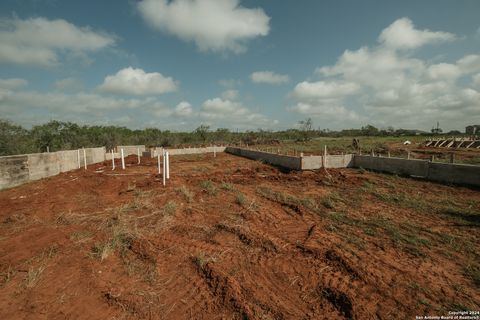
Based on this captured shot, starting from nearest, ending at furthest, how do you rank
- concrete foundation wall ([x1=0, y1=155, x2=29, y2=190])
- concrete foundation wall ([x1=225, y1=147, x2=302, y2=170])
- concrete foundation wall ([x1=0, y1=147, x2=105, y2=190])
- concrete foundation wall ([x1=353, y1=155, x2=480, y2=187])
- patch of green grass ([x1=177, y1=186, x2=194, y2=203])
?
1. patch of green grass ([x1=177, y1=186, x2=194, y2=203])
2. concrete foundation wall ([x1=353, y1=155, x2=480, y2=187])
3. concrete foundation wall ([x1=0, y1=155, x2=29, y2=190])
4. concrete foundation wall ([x1=0, y1=147, x2=105, y2=190])
5. concrete foundation wall ([x1=225, y1=147, x2=302, y2=170])

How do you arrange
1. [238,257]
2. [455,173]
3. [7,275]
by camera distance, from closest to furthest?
[7,275], [238,257], [455,173]

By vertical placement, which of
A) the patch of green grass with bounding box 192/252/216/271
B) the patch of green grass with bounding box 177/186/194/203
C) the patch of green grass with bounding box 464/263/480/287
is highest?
the patch of green grass with bounding box 177/186/194/203

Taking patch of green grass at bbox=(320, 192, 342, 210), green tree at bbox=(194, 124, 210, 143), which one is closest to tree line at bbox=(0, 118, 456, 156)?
green tree at bbox=(194, 124, 210, 143)

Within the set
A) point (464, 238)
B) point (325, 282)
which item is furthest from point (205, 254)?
point (464, 238)

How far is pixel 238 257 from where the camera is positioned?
484 cm

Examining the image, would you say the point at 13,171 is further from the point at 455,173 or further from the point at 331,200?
the point at 455,173

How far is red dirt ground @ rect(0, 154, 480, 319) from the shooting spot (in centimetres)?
358

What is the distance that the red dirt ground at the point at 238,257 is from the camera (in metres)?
3.58

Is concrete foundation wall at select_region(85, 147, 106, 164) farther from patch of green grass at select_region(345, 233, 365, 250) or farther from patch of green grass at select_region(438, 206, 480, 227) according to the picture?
patch of green grass at select_region(438, 206, 480, 227)

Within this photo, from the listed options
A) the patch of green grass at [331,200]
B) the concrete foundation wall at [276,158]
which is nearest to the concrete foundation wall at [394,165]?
the concrete foundation wall at [276,158]

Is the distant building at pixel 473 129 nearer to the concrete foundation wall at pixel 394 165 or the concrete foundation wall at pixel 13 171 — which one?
the concrete foundation wall at pixel 394 165

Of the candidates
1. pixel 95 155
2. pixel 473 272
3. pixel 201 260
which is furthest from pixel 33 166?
pixel 473 272

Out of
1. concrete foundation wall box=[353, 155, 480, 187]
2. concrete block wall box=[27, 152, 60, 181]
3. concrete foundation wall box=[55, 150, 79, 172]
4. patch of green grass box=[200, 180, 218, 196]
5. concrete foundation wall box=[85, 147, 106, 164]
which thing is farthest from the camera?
concrete foundation wall box=[85, 147, 106, 164]

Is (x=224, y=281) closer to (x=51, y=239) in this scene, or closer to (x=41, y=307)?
(x=41, y=307)
